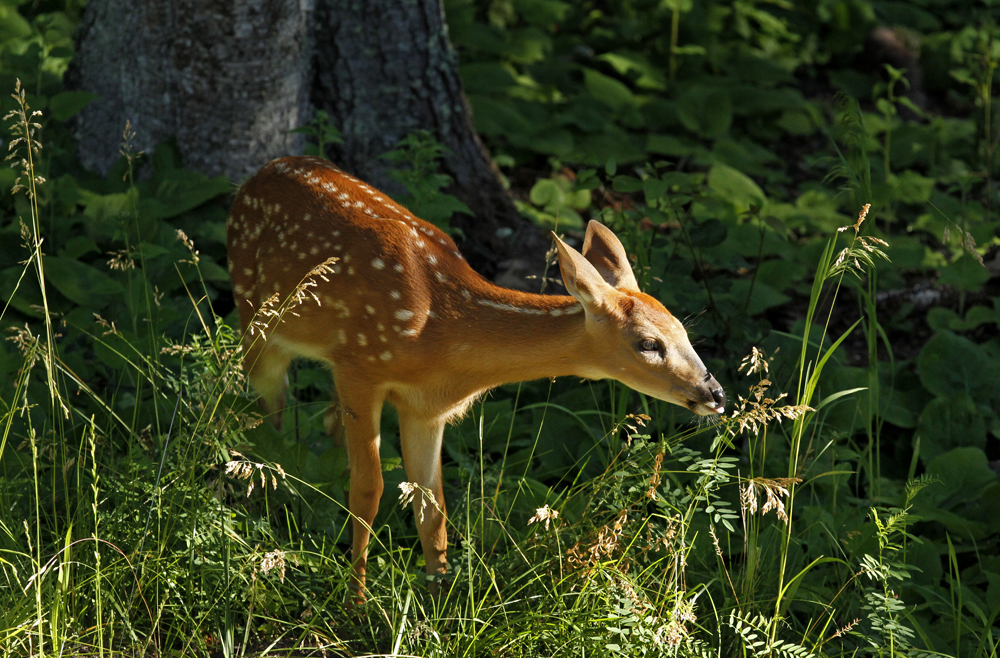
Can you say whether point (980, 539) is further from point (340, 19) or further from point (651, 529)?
point (340, 19)

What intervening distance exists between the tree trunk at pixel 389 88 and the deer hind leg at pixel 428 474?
2.06m

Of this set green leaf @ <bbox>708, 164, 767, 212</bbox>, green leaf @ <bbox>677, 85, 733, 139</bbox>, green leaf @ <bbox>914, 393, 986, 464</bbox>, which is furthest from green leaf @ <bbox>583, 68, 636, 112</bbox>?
green leaf @ <bbox>914, 393, 986, 464</bbox>

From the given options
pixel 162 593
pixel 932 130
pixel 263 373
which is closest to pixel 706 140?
pixel 932 130

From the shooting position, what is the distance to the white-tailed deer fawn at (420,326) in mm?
2629

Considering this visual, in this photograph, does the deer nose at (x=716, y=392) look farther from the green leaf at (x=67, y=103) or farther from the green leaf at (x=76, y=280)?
the green leaf at (x=67, y=103)

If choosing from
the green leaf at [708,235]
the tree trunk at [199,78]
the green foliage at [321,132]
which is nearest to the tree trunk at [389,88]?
the tree trunk at [199,78]

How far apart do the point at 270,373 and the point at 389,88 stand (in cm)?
218

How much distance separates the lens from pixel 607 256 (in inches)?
114

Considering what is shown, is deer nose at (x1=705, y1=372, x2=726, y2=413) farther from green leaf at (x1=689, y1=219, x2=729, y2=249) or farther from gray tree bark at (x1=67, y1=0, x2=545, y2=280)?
gray tree bark at (x1=67, y1=0, x2=545, y2=280)

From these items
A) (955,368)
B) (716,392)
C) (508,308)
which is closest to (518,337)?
(508,308)

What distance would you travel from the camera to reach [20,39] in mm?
6055

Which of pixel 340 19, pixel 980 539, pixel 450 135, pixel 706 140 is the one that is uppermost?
pixel 340 19

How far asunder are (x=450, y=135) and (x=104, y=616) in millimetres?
3358

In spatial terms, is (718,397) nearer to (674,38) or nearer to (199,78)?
(199,78)
